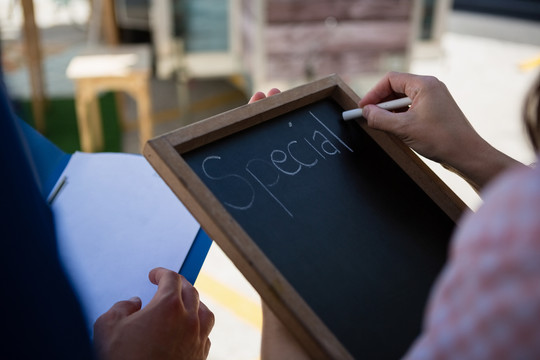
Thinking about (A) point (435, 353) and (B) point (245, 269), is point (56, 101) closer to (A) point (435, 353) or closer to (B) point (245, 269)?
(B) point (245, 269)

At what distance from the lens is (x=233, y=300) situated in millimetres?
2227

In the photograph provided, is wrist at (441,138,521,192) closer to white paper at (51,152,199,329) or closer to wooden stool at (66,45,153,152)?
white paper at (51,152,199,329)

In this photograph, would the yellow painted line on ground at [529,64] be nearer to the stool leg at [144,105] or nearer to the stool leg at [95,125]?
the stool leg at [144,105]

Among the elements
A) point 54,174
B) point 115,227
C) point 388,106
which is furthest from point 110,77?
point 388,106

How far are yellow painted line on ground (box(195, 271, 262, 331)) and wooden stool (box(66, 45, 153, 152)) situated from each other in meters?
1.03

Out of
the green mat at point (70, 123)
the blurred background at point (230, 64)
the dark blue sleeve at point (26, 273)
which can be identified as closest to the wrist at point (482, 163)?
the dark blue sleeve at point (26, 273)

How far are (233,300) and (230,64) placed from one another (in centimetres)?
217

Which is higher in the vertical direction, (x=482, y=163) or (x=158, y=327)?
(x=482, y=163)

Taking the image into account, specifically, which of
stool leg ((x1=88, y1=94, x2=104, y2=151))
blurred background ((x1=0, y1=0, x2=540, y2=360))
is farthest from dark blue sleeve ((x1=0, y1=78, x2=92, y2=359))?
stool leg ((x1=88, y1=94, x2=104, y2=151))

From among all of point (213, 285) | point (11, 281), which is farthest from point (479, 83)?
point (11, 281)

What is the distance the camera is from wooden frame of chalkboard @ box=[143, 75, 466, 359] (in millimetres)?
704

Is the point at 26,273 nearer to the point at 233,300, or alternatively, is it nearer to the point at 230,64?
the point at 233,300

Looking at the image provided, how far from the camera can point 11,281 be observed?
439 millimetres

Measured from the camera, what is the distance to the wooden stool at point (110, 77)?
2820mm
